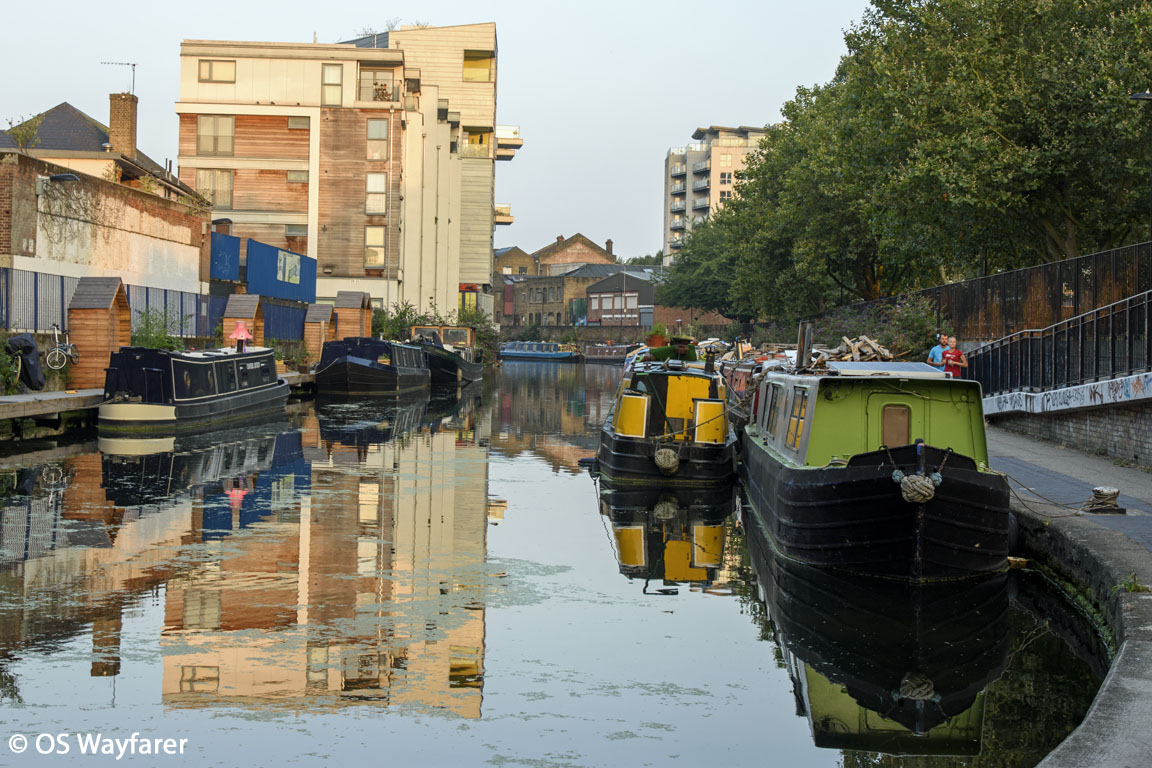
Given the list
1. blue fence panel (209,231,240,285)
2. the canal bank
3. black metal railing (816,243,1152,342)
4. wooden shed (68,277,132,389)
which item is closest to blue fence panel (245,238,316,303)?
blue fence panel (209,231,240,285)

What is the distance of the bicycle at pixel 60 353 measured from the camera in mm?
25516

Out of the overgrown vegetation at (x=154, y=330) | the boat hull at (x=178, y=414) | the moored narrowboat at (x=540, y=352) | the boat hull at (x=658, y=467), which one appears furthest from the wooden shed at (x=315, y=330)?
the moored narrowboat at (x=540, y=352)

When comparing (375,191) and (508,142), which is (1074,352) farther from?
(508,142)

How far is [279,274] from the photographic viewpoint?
151 feet

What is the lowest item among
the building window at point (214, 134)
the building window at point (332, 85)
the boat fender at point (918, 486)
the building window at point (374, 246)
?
the boat fender at point (918, 486)

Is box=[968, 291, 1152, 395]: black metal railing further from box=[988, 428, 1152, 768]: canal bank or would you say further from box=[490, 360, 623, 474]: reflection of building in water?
box=[490, 360, 623, 474]: reflection of building in water

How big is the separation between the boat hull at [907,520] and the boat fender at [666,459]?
641 cm

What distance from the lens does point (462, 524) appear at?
47.5ft

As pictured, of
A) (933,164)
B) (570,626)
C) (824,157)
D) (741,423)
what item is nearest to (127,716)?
(570,626)

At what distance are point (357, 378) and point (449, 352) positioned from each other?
31.1ft

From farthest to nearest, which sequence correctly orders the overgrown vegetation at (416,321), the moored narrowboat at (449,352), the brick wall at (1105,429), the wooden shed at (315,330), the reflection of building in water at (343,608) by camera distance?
the overgrown vegetation at (416,321) → the moored narrowboat at (449,352) → the wooden shed at (315,330) → the brick wall at (1105,429) → the reflection of building in water at (343,608)

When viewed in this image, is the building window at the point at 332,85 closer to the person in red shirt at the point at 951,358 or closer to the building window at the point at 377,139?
the building window at the point at 377,139

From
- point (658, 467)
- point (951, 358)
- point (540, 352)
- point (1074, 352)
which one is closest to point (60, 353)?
point (658, 467)

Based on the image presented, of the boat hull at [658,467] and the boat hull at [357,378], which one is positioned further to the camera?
the boat hull at [357,378]
